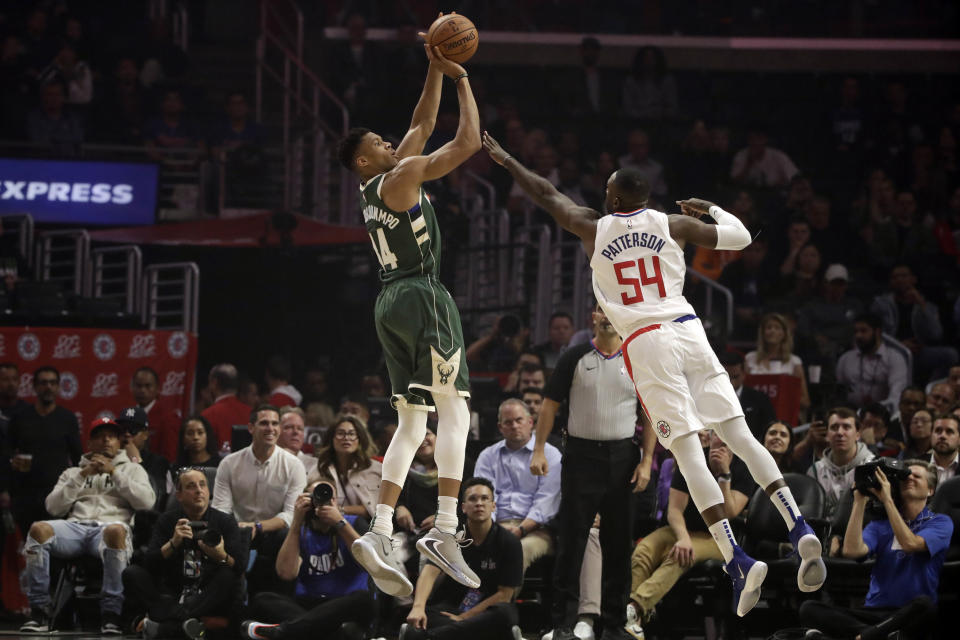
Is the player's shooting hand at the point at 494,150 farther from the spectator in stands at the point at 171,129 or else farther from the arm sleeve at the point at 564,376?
the spectator in stands at the point at 171,129

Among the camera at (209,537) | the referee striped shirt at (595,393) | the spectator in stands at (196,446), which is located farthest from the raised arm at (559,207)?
the spectator in stands at (196,446)

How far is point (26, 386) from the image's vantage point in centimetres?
1224

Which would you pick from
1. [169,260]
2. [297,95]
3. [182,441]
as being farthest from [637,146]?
[182,441]

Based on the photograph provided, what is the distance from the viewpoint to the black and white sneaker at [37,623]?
10562mm

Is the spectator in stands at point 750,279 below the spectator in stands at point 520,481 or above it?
above

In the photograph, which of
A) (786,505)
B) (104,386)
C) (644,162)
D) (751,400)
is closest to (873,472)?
(786,505)

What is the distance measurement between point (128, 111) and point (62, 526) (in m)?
8.03

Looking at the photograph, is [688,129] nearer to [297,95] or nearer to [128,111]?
[297,95]

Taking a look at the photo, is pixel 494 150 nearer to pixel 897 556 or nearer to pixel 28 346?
pixel 897 556

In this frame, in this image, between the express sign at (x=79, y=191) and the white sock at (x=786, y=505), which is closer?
the white sock at (x=786, y=505)

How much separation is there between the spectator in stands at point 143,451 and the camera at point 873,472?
18.2 ft

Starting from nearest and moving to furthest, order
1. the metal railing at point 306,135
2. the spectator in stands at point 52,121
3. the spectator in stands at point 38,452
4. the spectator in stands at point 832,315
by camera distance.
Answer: the spectator in stands at point 38,452, the spectator in stands at point 832,315, the metal railing at point 306,135, the spectator in stands at point 52,121

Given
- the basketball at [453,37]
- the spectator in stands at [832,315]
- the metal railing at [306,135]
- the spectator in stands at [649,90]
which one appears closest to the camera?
the basketball at [453,37]

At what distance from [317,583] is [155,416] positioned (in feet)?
10.6
